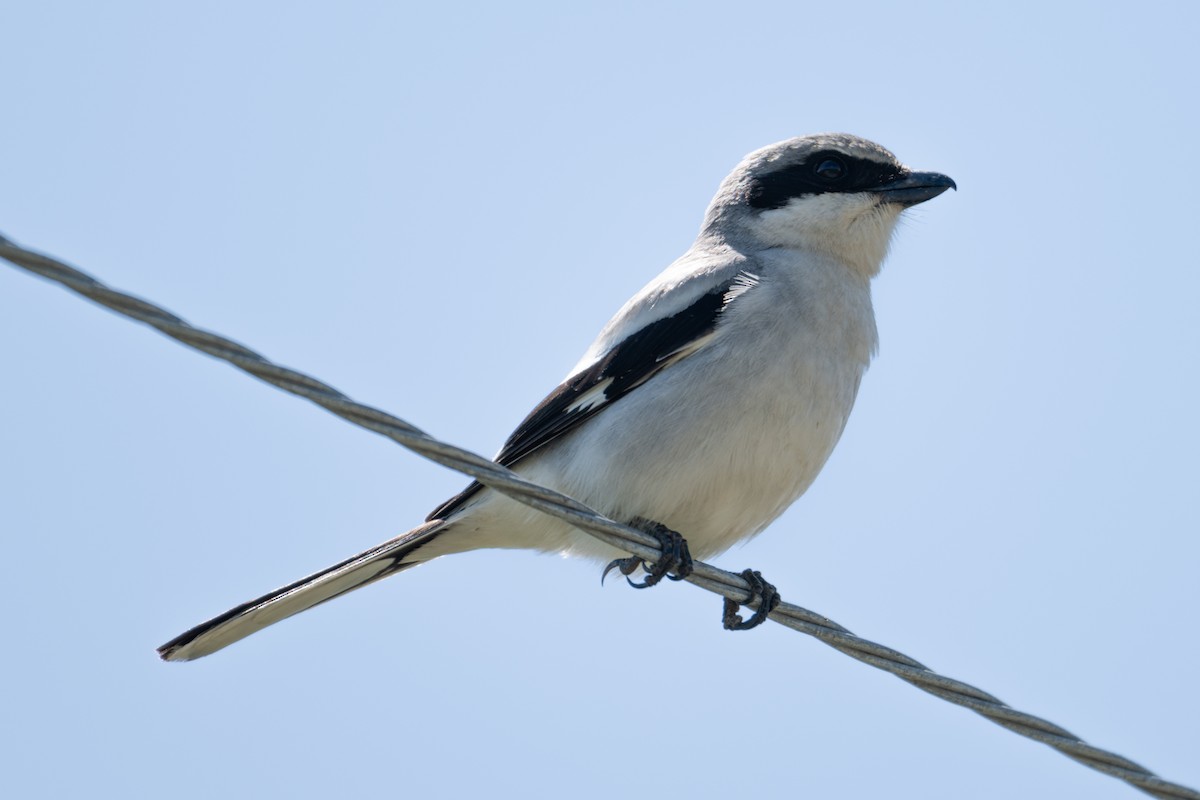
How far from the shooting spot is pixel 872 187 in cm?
599

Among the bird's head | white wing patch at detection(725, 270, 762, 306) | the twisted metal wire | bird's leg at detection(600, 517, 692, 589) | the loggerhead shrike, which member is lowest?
the twisted metal wire

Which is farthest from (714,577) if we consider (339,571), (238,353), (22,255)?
(22,255)

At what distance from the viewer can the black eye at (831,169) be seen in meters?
6.00

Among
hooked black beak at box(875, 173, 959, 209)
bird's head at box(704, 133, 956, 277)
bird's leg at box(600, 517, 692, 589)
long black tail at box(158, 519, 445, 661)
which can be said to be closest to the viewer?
bird's leg at box(600, 517, 692, 589)

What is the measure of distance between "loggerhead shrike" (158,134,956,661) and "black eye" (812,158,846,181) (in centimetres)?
26

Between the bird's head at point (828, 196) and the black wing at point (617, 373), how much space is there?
2.07 feet

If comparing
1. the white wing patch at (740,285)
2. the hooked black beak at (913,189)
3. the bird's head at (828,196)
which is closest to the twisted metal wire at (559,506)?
the white wing patch at (740,285)

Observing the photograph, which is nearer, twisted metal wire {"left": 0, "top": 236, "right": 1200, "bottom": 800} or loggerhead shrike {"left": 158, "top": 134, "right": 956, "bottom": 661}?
twisted metal wire {"left": 0, "top": 236, "right": 1200, "bottom": 800}

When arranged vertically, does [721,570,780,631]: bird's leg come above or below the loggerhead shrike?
below

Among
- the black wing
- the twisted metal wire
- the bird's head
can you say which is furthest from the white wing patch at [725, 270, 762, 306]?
the twisted metal wire

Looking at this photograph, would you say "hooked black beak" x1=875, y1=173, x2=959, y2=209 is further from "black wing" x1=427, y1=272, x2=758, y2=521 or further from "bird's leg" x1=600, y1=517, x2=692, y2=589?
"bird's leg" x1=600, y1=517, x2=692, y2=589

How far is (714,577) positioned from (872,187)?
2407mm

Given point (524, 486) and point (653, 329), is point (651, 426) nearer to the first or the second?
point (653, 329)

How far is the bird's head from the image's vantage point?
580 cm
